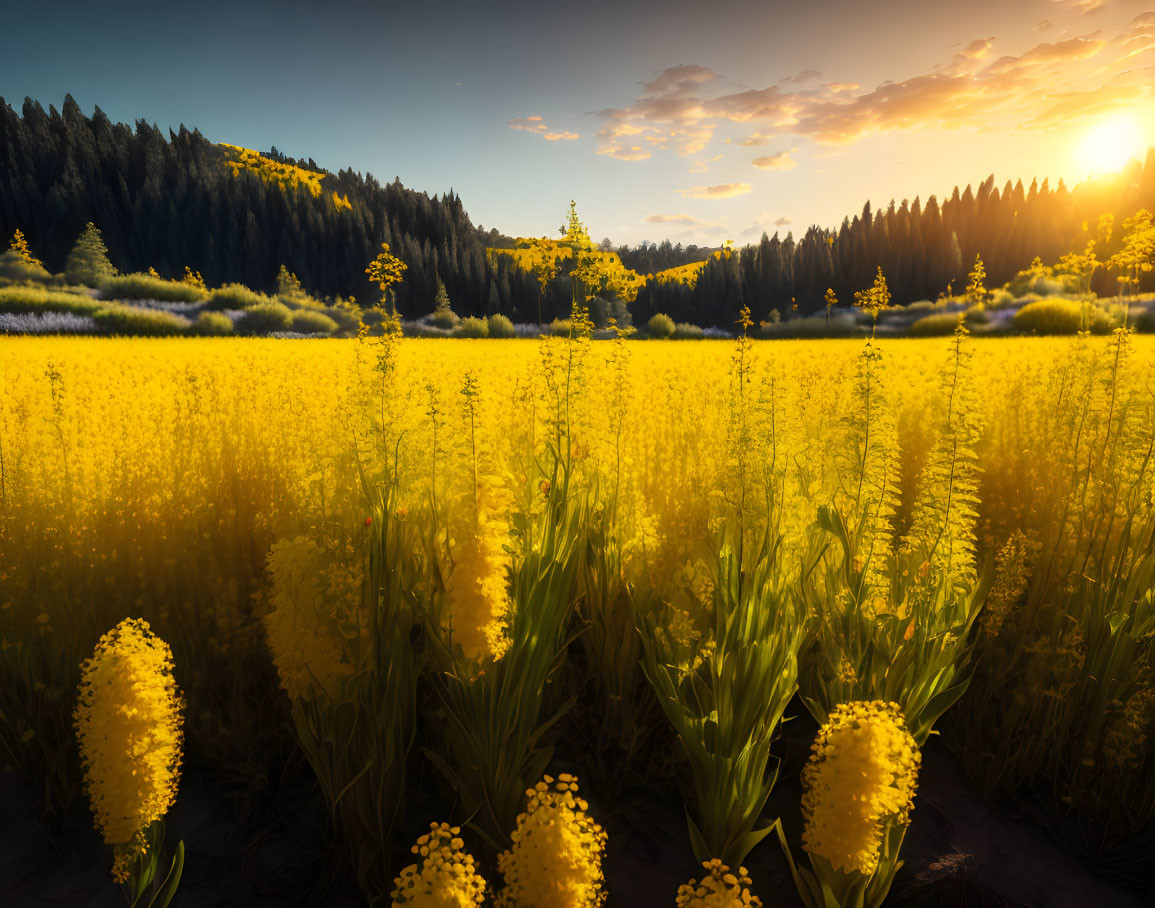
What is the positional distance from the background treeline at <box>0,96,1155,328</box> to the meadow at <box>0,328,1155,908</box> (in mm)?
44402

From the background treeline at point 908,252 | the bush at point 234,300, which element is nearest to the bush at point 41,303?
the bush at point 234,300

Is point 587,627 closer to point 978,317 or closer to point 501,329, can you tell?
point 978,317

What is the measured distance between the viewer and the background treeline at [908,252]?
47.7 m

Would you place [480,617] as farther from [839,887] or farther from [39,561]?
[39,561]

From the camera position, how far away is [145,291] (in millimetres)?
36562

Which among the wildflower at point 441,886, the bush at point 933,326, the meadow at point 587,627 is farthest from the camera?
the bush at point 933,326

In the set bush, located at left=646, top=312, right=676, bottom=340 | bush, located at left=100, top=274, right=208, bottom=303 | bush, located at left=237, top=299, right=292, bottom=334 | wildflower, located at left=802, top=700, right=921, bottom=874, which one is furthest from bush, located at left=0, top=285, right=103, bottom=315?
bush, located at left=646, top=312, right=676, bottom=340

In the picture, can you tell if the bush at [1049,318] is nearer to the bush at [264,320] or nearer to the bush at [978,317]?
the bush at [978,317]

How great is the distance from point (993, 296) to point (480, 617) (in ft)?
147

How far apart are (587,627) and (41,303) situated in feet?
110

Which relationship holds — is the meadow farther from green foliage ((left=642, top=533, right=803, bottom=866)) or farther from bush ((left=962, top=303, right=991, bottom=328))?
bush ((left=962, top=303, right=991, bottom=328))

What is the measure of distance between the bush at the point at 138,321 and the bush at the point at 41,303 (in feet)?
3.08

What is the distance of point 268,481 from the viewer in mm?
5344

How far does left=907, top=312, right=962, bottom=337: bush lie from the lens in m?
30.2
